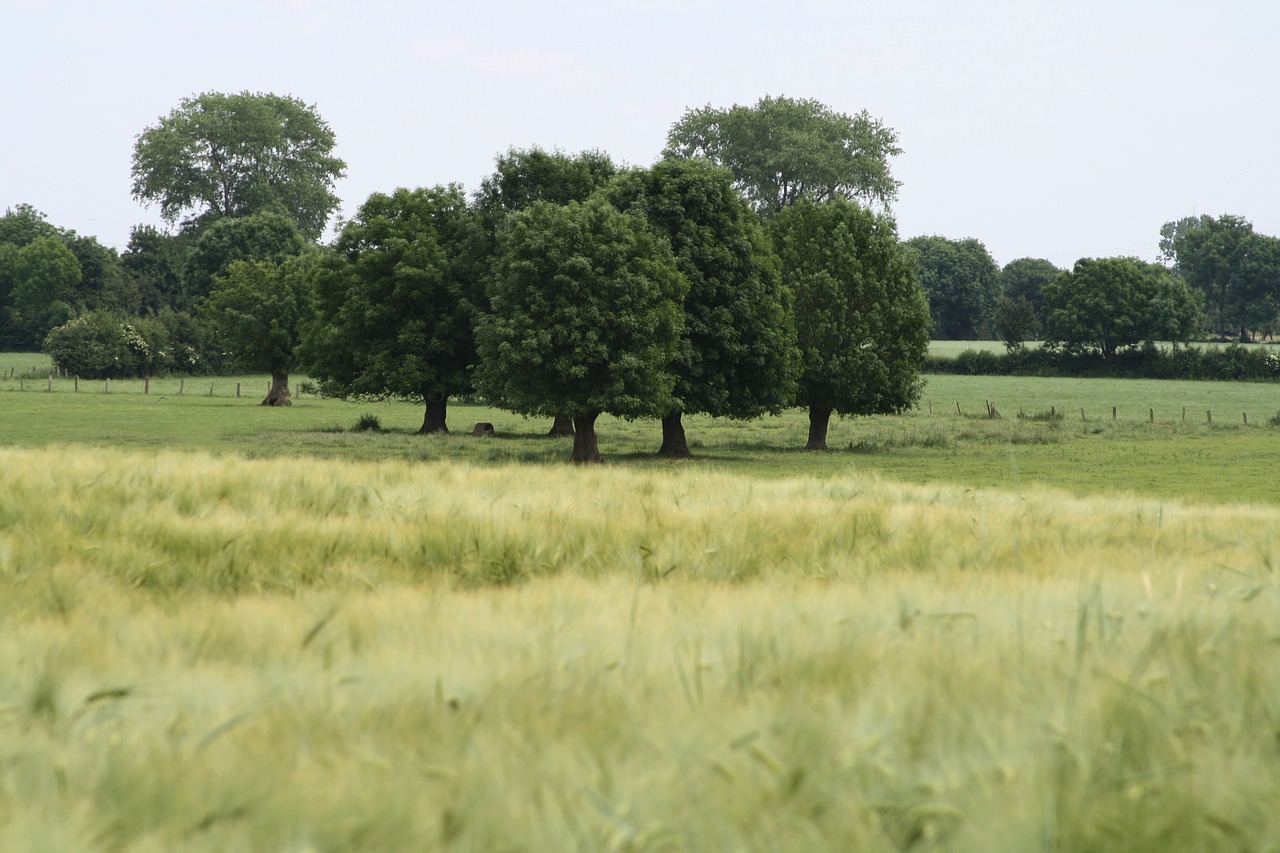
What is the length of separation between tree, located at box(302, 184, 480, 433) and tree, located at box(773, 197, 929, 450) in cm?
1418

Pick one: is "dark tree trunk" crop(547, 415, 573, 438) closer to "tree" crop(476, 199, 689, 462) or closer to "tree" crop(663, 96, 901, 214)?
"tree" crop(476, 199, 689, 462)

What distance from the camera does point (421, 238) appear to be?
166 ft

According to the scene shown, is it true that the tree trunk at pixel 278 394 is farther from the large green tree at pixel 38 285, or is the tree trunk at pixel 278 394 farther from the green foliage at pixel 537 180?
the large green tree at pixel 38 285

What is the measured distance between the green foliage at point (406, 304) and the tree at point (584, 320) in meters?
10.4

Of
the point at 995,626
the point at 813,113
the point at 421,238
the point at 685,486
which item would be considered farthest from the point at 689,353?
the point at 813,113

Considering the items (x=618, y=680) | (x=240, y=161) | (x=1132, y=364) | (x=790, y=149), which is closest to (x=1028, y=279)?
(x=1132, y=364)

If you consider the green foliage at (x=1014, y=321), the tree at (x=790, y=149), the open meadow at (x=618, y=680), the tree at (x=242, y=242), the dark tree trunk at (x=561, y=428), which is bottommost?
the dark tree trunk at (x=561, y=428)

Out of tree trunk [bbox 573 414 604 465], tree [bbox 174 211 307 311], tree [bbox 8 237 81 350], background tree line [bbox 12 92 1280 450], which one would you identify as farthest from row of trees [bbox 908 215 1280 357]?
tree [bbox 8 237 81 350]

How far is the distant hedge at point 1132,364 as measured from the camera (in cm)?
10381

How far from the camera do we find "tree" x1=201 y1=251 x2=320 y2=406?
75.2 m

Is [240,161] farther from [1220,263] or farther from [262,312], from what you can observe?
[1220,263]

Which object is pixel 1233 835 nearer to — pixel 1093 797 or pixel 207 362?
pixel 1093 797

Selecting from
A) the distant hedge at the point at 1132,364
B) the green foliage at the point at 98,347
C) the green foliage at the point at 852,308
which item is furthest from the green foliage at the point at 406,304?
the distant hedge at the point at 1132,364

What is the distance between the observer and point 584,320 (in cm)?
3734
